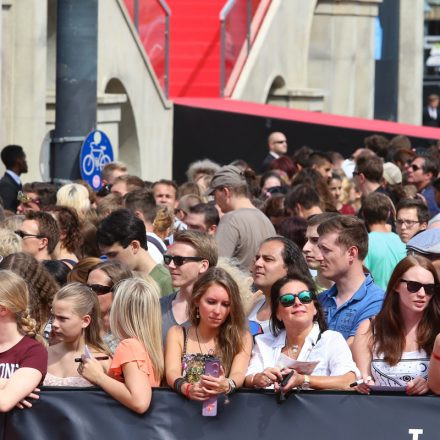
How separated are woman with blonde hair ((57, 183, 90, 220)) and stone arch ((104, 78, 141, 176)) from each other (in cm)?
1049

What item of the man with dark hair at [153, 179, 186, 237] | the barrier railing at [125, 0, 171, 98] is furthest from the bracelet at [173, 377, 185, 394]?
the barrier railing at [125, 0, 171, 98]

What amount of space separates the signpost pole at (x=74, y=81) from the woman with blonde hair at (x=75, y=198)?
2208mm

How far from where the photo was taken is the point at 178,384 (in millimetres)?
7293

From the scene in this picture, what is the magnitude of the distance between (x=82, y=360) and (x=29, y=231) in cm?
322

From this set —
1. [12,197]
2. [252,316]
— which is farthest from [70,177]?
[252,316]

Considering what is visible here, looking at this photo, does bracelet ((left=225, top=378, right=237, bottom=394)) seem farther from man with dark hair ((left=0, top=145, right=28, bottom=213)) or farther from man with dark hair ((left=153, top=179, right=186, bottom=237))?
man with dark hair ((left=0, top=145, right=28, bottom=213))

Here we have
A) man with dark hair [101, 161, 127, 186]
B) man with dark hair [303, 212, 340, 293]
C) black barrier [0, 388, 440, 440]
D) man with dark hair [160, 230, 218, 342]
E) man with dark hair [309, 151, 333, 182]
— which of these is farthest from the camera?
man with dark hair [309, 151, 333, 182]

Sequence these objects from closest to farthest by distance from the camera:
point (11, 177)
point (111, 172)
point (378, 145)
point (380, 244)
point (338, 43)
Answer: point (380, 244)
point (11, 177)
point (111, 172)
point (378, 145)
point (338, 43)

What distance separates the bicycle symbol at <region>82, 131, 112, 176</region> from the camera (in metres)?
15.0

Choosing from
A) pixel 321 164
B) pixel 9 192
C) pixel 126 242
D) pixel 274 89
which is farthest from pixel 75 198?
pixel 274 89

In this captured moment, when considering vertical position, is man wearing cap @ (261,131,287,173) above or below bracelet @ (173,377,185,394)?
above

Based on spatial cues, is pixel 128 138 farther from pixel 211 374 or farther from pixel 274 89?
pixel 211 374

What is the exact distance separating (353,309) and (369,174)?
5954mm

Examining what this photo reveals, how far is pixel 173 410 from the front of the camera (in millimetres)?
7297
